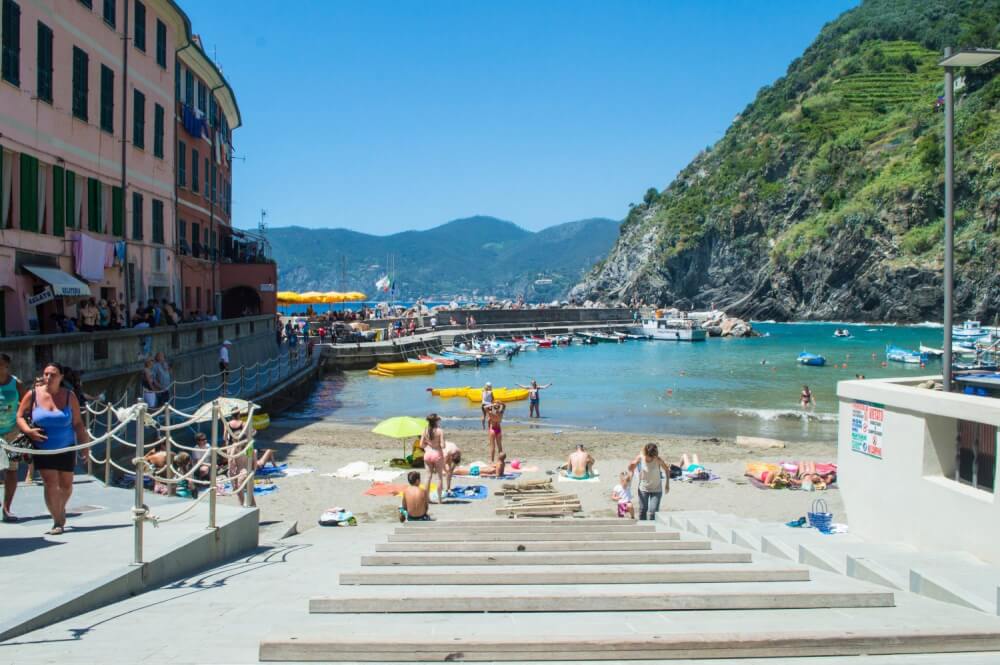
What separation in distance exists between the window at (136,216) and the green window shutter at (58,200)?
5.28 m

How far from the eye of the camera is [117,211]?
24.0 meters

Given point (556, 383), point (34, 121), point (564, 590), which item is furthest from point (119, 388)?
point (556, 383)

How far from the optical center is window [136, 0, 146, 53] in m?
24.9

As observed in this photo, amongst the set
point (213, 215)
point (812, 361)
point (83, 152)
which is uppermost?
point (213, 215)

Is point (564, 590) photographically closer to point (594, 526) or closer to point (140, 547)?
point (140, 547)

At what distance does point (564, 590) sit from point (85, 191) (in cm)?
2124

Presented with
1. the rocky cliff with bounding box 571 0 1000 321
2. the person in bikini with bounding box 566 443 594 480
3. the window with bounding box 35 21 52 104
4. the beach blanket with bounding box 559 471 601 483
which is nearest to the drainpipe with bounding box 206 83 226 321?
the window with bounding box 35 21 52 104

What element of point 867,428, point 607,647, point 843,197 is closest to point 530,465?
point 867,428

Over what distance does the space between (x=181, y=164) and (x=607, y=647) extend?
1291 inches

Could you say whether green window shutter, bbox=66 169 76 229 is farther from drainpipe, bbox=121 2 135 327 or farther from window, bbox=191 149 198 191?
window, bbox=191 149 198 191

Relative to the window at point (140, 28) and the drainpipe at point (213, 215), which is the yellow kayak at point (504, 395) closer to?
the drainpipe at point (213, 215)

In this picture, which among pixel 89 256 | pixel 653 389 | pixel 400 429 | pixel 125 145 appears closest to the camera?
pixel 400 429

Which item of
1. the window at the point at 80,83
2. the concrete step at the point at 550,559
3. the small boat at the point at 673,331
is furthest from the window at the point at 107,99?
the small boat at the point at 673,331

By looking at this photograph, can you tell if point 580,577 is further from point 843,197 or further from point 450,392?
point 843,197
